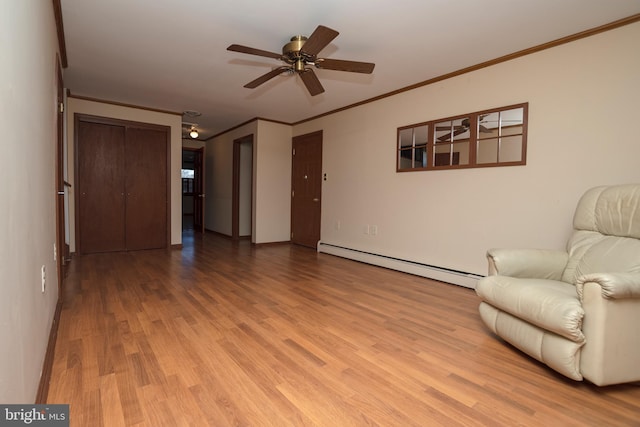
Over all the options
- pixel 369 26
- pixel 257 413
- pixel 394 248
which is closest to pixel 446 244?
pixel 394 248

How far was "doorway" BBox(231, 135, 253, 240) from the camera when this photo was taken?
663 cm

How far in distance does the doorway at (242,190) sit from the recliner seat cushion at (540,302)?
5.11 metres

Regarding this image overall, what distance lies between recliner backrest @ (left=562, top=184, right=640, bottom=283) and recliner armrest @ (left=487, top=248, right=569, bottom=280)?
6cm

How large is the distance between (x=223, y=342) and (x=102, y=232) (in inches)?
162

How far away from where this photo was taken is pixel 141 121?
5.28 m

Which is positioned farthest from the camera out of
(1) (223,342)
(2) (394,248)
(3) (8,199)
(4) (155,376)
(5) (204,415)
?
(2) (394,248)

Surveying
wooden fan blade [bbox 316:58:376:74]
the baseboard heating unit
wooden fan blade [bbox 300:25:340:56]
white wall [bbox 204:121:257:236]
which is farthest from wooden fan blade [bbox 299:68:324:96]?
white wall [bbox 204:121:257:236]

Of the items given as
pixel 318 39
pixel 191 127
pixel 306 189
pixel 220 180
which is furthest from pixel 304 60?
pixel 220 180

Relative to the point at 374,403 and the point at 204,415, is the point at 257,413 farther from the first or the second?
the point at 374,403

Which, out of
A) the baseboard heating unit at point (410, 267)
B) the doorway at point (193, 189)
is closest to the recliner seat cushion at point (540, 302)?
the baseboard heating unit at point (410, 267)

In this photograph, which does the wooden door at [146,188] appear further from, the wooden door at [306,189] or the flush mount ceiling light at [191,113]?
the wooden door at [306,189]

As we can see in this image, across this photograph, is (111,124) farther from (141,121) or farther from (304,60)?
(304,60)

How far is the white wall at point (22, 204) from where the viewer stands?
1.00 meters

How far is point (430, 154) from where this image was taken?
3896mm
